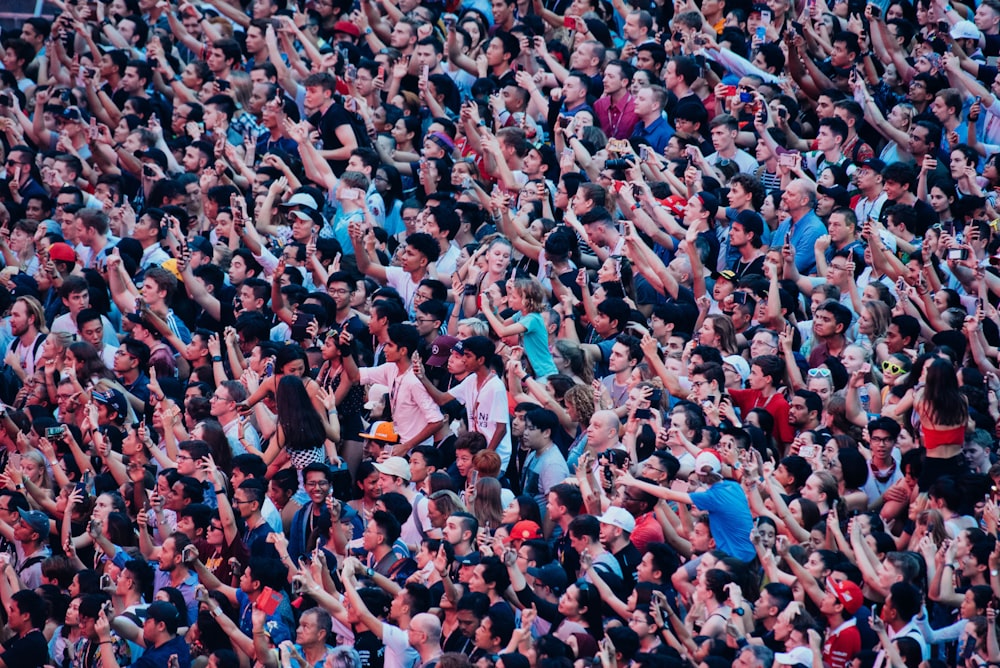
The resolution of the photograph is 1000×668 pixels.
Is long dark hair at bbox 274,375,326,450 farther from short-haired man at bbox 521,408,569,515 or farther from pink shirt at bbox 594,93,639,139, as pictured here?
pink shirt at bbox 594,93,639,139

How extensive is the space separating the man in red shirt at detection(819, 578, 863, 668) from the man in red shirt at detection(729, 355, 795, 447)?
2008 millimetres

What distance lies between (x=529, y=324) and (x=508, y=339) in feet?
0.57

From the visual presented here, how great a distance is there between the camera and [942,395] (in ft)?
34.8

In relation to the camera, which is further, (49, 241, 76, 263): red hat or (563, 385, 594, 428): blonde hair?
(49, 241, 76, 263): red hat

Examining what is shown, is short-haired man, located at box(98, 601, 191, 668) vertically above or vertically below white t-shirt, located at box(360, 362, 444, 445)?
below

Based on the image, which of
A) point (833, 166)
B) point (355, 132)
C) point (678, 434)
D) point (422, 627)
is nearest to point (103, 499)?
point (422, 627)

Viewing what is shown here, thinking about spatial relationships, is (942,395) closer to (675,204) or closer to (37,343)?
(675,204)

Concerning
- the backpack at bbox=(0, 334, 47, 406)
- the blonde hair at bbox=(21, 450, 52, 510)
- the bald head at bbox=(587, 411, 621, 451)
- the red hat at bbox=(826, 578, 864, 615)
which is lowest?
the backpack at bbox=(0, 334, 47, 406)

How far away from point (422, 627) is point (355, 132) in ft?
21.7

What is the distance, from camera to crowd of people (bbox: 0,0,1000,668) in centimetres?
986

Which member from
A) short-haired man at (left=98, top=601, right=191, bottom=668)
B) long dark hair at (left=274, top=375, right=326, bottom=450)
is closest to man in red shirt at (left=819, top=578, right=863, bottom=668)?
long dark hair at (left=274, top=375, right=326, bottom=450)

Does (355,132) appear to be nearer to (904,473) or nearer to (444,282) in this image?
(444,282)

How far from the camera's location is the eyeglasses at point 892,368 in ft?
37.9

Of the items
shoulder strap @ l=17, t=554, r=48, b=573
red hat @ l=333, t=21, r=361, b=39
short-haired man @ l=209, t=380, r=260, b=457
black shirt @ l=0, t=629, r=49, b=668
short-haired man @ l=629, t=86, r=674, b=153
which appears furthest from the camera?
red hat @ l=333, t=21, r=361, b=39
